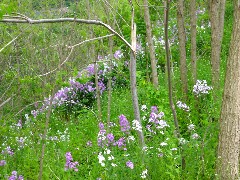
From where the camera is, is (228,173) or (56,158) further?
(56,158)

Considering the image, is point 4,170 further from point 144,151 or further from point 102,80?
point 102,80

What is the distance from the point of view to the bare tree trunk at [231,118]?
436 cm

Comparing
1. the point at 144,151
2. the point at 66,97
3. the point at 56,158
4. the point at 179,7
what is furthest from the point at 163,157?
the point at 66,97

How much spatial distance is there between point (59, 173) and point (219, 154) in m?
2.07

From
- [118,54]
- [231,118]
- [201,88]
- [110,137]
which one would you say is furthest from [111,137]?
[118,54]

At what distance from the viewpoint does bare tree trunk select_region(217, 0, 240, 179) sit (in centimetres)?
436

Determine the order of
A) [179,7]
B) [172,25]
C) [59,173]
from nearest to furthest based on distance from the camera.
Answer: [59,173], [179,7], [172,25]

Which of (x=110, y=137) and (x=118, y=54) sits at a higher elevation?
(x=118, y=54)

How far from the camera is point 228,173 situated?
459 centimetres

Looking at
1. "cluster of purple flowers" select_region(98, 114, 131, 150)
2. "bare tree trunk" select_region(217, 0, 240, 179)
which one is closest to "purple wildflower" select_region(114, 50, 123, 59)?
"cluster of purple flowers" select_region(98, 114, 131, 150)

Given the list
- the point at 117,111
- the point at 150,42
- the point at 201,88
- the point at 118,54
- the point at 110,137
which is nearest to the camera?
the point at 110,137

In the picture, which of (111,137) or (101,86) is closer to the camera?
(111,137)

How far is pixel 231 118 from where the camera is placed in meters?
4.49

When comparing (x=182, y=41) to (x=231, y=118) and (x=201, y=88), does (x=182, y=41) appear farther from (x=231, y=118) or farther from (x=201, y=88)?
(x=231, y=118)
